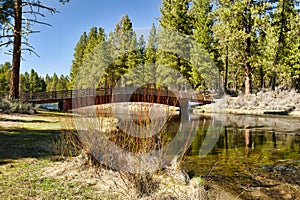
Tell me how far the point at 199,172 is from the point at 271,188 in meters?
1.49

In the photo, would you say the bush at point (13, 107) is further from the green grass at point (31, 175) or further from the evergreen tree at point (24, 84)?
the evergreen tree at point (24, 84)

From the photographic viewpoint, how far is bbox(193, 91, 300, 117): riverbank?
2044 cm

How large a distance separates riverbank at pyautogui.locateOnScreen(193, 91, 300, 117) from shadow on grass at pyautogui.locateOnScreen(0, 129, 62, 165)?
1672 centimetres

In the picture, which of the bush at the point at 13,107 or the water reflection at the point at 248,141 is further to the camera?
the bush at the point at 13,107

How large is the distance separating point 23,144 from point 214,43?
25225 millimetres

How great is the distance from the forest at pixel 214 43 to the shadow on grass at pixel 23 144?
43.2 ft

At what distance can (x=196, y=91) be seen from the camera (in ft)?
96.5

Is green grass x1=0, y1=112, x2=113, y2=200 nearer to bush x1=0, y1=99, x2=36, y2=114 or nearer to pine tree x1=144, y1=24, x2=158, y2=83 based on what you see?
bush x1=0, y1=99, x2=36, y2=114

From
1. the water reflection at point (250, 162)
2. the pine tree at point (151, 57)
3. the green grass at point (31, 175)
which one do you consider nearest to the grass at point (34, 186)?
the green grass at point (31, 175)

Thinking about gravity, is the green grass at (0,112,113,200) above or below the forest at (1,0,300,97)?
below

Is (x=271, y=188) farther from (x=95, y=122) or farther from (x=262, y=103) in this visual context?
(x=262, y=103)

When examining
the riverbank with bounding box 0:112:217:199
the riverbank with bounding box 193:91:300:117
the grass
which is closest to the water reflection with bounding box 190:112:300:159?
the riverbank with bounding box 0:112:217:199

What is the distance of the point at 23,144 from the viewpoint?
699 centimetres

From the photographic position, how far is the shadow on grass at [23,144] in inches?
237
